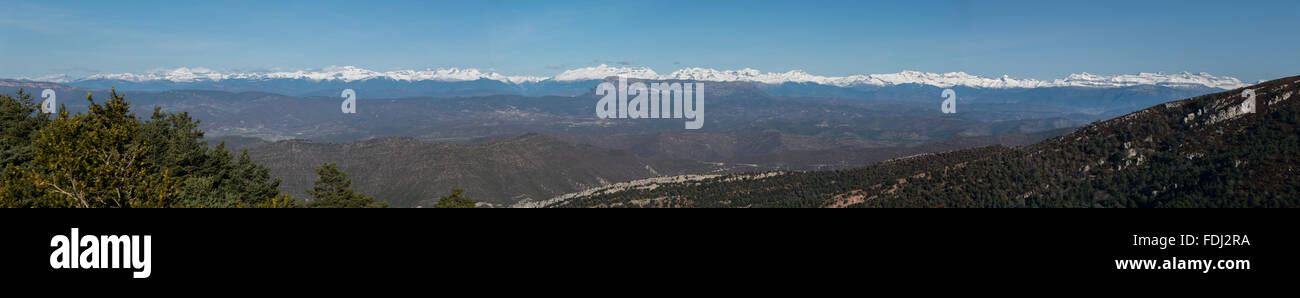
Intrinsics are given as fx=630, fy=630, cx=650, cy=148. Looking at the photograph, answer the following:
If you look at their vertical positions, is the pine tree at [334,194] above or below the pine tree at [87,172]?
below

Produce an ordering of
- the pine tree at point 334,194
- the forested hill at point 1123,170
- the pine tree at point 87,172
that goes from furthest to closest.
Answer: the forested hill at point 1123,170, the pine tree at point 334,194, the pine tree at point 87,172

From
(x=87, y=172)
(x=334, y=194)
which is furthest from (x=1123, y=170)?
(x=87, y=172)

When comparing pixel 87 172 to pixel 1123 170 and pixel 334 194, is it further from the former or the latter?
pixel 1123 170

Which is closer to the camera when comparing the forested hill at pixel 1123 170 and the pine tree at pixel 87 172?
the pine tree at pixel 87 172

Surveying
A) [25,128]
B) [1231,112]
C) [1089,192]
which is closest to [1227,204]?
[1089,192]

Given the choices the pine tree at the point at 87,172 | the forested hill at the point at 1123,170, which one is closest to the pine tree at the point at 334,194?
the pine tree at the point at 87,172

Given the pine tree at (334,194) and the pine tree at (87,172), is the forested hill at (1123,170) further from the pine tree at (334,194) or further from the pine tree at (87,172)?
the pine tree at (87,172)

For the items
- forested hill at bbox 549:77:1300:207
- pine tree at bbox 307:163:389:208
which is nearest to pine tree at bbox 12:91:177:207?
pine tree at bbox 307:163:389:208

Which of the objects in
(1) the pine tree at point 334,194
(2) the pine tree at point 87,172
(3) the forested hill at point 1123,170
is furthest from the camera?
(3) the forested hill at point 1123,170
